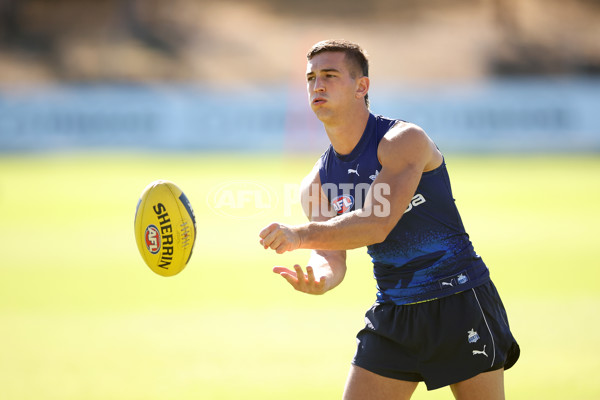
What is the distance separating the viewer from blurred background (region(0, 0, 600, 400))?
26.1ft

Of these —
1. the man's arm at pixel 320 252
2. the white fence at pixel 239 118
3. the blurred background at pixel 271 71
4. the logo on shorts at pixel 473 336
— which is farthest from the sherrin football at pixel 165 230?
the blurred background at pixel 271 71

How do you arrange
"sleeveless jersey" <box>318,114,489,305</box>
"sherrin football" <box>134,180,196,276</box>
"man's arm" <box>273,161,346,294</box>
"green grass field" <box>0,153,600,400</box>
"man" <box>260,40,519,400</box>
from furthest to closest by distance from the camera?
"green grass field" <box>0,153,600,400</box> < "sherrin football" <box>134,180,196,276</box> < "man's arm" <box>273,161,346,294</box> < "sleeveless jersey" <box>318,114,489,305</box> < "man" <box>260,40,519,400</box>

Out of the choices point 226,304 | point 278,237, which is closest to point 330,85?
point 278,237

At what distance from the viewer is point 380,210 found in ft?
15.2

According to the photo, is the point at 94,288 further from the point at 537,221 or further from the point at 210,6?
the point at 210,6

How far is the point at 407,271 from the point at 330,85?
126 centimetres

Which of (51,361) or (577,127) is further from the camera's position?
(577,127)

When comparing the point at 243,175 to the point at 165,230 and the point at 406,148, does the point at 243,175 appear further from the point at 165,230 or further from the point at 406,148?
the point at 406,148

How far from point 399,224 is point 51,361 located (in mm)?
4291

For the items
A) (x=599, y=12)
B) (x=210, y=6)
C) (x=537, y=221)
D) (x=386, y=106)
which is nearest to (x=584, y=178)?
A: (x=537, y=221)

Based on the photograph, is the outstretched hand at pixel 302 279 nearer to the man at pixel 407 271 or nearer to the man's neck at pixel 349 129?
the man at pixel 407 271


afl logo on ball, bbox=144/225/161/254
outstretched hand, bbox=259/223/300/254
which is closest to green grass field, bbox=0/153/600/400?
afl logo on ball, bbox=144/225/161/254

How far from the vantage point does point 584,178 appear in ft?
70.8

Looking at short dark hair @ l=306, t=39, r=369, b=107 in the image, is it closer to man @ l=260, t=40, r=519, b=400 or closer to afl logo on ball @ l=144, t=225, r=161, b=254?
man @ l=260, t=40, r=519, b=400
